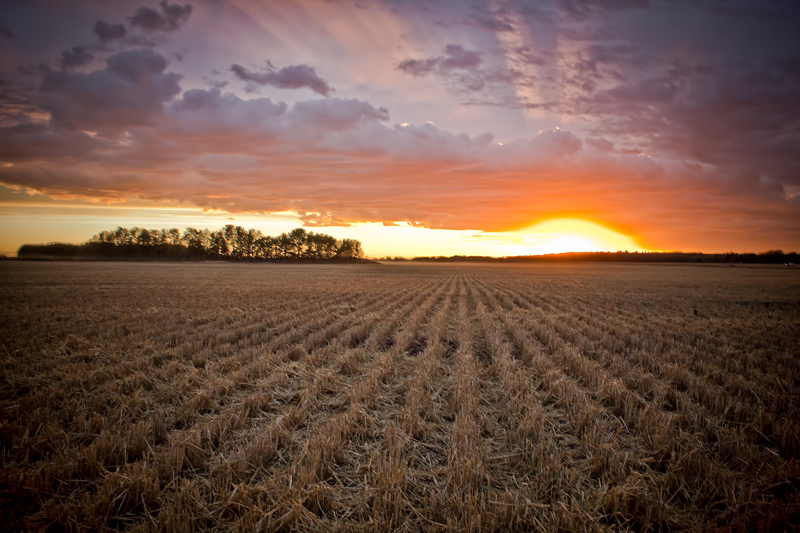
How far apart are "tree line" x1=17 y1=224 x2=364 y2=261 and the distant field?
109899 mm

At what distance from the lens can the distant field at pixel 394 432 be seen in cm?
292

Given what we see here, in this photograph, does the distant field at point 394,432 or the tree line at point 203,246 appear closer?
the distant field at point 394,432

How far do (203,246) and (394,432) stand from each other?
439 ft

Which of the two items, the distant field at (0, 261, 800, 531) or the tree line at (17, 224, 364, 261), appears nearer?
the distant field at (0, 261, 800, 531)

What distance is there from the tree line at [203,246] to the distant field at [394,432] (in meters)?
110

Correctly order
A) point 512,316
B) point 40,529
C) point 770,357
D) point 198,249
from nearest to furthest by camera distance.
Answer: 1. point 40,529
2. point 770,357
3. point 512,316
4. point 198,249

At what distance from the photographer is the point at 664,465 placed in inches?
145

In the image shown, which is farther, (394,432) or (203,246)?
(203,246)

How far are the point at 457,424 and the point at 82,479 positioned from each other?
391 cm

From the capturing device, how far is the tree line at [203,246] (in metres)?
94.2

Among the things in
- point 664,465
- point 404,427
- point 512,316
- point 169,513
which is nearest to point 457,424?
point 404,427

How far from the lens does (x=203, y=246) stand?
391 ft

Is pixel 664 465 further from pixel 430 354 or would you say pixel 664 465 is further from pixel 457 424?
pixel 430 354

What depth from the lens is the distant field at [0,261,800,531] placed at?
2.92 metres
